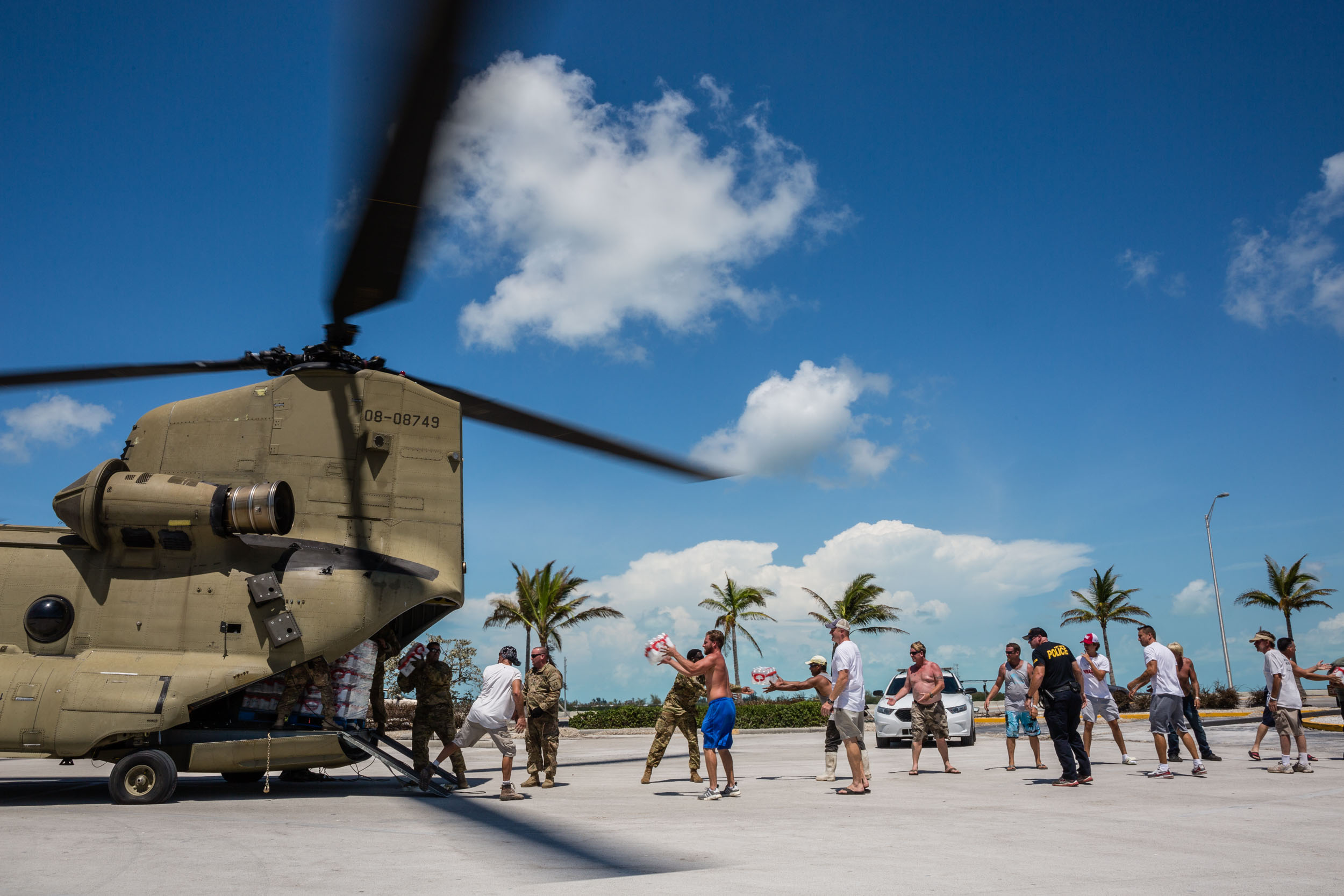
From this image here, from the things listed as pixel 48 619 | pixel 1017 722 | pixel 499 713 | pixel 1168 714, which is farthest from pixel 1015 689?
pixel 48 619

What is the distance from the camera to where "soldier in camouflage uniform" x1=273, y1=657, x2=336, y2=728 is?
976 centimetres

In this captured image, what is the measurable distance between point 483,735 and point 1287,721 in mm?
10013

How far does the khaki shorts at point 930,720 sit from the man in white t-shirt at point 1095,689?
186 centimetres

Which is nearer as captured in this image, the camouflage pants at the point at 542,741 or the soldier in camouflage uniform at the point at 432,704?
the soldier in camouflage uniform at the point at 432,704

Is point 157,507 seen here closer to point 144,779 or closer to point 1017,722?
point 144,779

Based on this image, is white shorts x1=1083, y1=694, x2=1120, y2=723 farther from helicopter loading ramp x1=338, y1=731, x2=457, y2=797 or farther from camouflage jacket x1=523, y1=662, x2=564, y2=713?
helicopter loading ramp x1=338, y1=731, x2=457, y2=797

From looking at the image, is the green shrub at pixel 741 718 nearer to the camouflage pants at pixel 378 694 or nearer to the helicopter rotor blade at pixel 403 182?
the camouflage pants at pixel 378 694

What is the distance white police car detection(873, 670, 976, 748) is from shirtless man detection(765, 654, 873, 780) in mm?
6772

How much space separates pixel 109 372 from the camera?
8.75 meters

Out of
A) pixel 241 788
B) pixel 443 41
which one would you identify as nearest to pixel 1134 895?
pixel 443 41

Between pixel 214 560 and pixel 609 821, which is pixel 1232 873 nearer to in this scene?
pixel 609 821

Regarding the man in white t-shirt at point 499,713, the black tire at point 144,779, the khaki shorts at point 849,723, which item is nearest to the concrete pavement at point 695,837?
the black tire at point 144,779

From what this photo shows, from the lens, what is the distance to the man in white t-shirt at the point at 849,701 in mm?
9656

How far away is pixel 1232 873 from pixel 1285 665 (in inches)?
296
